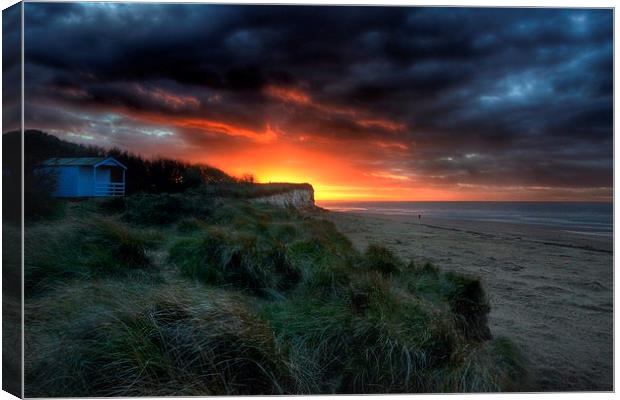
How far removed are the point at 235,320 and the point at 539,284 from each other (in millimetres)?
3252

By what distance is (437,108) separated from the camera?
11.7ft

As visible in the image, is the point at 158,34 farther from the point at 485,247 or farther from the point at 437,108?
the point at 485,247

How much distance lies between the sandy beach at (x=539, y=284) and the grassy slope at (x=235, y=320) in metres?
0.34

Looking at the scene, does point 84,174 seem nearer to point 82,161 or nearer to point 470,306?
point 82,161

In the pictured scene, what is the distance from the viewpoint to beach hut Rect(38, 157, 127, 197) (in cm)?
321

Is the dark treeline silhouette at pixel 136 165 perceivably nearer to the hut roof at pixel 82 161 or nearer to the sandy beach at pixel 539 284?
the hut roof at pixel 82 161

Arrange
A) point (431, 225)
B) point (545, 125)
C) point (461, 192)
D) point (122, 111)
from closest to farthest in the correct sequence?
point (545, 125), point (122, 111), point (461, 192), point (431, 225)

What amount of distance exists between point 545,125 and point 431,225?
3.85 m

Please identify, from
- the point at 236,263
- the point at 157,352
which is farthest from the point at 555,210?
the point at 157,352

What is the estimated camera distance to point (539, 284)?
4.12m

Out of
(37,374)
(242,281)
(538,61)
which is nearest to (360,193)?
(242,281)

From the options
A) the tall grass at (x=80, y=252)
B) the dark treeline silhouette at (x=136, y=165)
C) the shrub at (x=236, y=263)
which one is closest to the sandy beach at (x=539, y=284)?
the shrub at (x=236, y=263)

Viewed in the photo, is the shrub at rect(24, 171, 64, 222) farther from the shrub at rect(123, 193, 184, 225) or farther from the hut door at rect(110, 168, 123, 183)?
the shrub at rect(123, 193, 184, 225)

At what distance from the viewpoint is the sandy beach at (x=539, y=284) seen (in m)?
2.93
